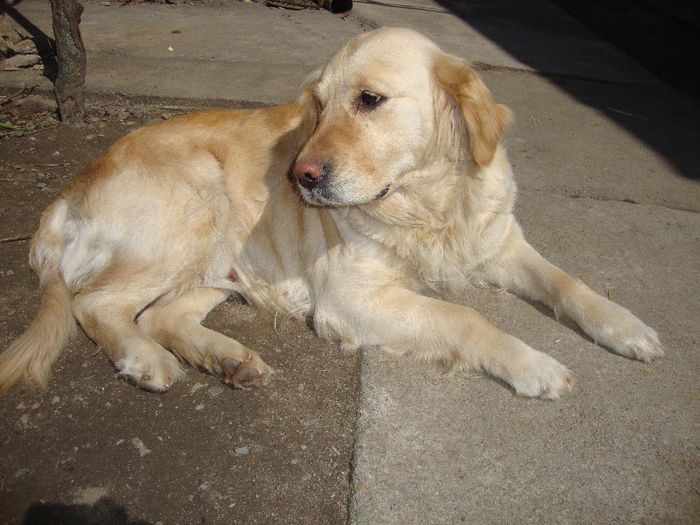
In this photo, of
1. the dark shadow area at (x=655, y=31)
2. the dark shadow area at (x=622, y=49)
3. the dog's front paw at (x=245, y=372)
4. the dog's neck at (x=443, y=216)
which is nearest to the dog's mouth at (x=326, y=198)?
the dog's neck at (x=443, y=216)

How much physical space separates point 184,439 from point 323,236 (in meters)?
1.23

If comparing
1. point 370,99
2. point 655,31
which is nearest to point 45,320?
point 370,99

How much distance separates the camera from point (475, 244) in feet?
9.02

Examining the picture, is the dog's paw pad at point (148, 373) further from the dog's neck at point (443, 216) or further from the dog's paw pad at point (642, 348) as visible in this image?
the dog's paw pad at point (642, 348)

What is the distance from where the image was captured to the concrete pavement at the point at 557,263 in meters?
2.04

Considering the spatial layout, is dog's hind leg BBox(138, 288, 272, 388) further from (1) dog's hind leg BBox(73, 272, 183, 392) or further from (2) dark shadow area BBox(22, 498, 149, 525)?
(2) dark shadow area BBox(22, 498, 149, 525)

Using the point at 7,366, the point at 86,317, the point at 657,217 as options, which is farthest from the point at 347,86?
the point at 657,217

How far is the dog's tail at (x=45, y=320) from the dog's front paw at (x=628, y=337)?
8.64 feet

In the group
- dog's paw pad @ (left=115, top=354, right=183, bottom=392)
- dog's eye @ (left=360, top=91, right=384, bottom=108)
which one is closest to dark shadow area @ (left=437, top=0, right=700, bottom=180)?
dog's eye @ (left=360, top=91, right=384, bottom=108)

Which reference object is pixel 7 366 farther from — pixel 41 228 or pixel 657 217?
pixel 657 217

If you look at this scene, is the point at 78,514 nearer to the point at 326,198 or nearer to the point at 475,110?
the point at 326,198

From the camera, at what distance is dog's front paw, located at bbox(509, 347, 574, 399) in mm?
2355

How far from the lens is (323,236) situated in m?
2.89

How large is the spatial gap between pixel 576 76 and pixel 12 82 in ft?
19.4
